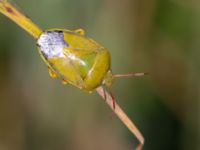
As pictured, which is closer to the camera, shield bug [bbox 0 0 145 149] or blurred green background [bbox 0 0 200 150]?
shield bug [bbox 0 0 145 149]

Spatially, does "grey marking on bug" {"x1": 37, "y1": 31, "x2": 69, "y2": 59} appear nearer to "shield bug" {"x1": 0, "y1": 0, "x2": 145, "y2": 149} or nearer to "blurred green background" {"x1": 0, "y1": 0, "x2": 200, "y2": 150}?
"shield bug" {"x1": 0, "y1": 0, "x2": 145, "y2": 149}

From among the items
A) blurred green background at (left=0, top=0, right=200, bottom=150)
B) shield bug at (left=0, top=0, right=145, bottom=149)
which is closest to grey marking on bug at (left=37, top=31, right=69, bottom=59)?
shield bug at (left=0, top=0, right=145, bottom=149)

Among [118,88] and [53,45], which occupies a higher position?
[53,45]

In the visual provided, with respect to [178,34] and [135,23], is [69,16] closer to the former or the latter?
[135,23]

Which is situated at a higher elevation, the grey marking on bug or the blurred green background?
the grey marking on bug

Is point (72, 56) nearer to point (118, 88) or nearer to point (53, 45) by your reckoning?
point (53, 45)

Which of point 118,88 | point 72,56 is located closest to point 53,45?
point 72,56
